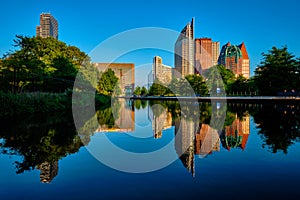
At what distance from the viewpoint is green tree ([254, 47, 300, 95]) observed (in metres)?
32.8

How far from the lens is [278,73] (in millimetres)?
33406

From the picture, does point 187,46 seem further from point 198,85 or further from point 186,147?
point 186,147

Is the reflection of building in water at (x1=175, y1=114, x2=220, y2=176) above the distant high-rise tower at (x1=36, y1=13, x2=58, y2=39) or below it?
below

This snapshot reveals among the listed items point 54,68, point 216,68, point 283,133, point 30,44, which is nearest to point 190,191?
point 283,133

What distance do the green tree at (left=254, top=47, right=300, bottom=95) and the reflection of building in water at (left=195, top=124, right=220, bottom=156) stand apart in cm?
3029

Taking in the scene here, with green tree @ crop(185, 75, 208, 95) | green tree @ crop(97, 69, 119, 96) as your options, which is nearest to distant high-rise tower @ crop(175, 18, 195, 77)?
green tree @ crop(185, 75, 208, 95)

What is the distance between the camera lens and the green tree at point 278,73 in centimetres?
3275

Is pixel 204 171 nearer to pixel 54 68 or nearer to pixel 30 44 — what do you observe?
pixel 30 44

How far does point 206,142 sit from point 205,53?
225 ft

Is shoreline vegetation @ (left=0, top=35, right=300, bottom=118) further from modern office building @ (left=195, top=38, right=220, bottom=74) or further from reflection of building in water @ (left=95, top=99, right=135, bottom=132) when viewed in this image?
modern office building @ (left=195, top=38, right=220, bottom=74)

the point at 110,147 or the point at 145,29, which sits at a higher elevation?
the point at 145,29

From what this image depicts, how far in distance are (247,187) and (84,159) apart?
300 cm

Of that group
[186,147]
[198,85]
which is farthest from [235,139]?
[198,85]

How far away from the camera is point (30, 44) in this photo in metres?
18.8
